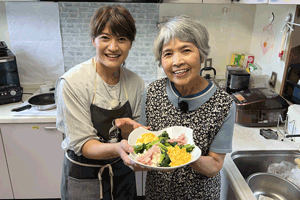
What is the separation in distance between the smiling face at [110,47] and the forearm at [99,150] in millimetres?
369

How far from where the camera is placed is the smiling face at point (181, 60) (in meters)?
0.94

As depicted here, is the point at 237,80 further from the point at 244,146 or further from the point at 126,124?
the point at 126,124

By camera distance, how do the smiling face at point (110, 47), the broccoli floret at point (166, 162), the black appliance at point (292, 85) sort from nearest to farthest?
1. the broccoli floret at point (166, 162)
2. the smiling face at point (110, 47)
3. the black appliance at point (292, 85)

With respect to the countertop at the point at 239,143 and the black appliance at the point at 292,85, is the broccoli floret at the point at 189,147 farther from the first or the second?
the black appliance at the point at 292,85

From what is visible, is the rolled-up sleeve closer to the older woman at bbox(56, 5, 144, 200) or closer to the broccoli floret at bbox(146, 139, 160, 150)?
the older woman at bbox(56, 5, 144, 200)

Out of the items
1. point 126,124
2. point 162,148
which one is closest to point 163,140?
point 162,148

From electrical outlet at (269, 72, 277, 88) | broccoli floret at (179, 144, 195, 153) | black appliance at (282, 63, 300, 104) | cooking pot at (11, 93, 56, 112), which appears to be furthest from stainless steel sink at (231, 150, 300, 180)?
cooking pot at (11, 93, 56, 112)

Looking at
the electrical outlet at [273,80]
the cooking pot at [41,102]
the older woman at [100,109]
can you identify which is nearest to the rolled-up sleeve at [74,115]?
the older woman at [100,109]

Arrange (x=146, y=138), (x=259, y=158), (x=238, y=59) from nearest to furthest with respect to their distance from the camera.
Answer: (x=146, y=138)
(x=259, y=158)
(x=238, y=59)

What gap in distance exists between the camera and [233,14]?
2.35 meters

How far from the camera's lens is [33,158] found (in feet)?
6.56

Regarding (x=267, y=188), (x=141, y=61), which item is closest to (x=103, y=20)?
(x=267, y=188)

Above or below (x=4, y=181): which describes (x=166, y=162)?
above

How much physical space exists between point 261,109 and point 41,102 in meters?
1.83
